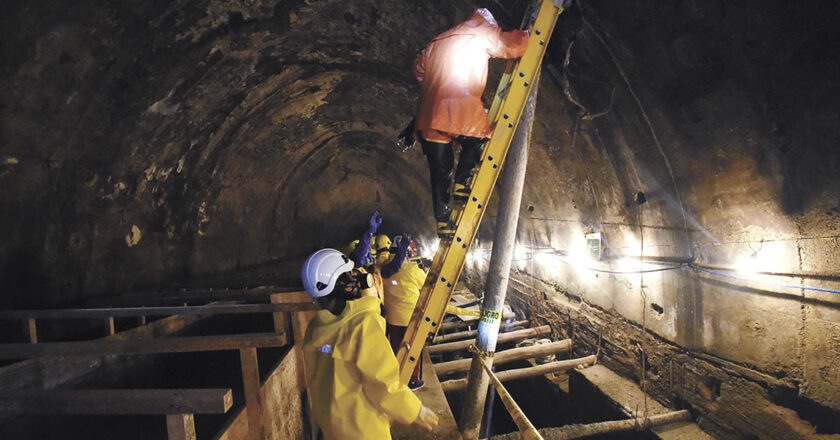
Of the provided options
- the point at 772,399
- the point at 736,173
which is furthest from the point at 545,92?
the point at 772,399

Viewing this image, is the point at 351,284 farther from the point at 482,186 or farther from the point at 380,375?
the point at 482,186

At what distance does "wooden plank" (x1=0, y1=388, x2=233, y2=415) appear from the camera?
4.91 ft

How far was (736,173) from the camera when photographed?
310cm

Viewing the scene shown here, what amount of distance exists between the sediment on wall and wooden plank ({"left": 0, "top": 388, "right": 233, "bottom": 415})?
449 centimetres

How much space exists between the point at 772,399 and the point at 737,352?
433mm

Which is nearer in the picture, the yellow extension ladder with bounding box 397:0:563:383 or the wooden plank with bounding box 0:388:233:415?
the wooden plank with bounding box 0:388:233:415

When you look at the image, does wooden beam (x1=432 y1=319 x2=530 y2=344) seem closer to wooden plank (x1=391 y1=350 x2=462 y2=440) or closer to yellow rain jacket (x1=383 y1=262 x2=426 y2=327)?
yellow rain jacket (x1=383 y1=262 x2=426 y2=327)

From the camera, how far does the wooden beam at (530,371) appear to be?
4.73 metres

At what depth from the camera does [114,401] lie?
5.15ft

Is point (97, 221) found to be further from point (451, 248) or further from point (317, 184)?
point (317, 184)

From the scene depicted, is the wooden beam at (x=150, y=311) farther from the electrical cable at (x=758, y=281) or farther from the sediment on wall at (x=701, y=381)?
the sediment on wall at (x=701, y=381)

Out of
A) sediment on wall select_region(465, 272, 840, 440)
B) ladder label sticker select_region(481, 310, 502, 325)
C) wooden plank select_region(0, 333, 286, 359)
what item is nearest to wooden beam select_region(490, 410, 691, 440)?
sediment on wall select_region(465, 272, 840, 440)

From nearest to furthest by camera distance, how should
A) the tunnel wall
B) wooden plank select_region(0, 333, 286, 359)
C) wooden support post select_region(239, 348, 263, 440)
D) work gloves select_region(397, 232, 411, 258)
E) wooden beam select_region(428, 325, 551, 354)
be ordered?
1. wooden plank select_region(0, 333, 286, 359)
2. wooden support post select_region(239, 348, 263, 440)
3. the tunnel wall
4. work gloves select_region(397, 232, 411, 258)
5. wooden beam select_region(428, 325, 551, 354)

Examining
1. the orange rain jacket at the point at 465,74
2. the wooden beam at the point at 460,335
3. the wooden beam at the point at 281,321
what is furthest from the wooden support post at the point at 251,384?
the wooden beam at the point at 460,335
